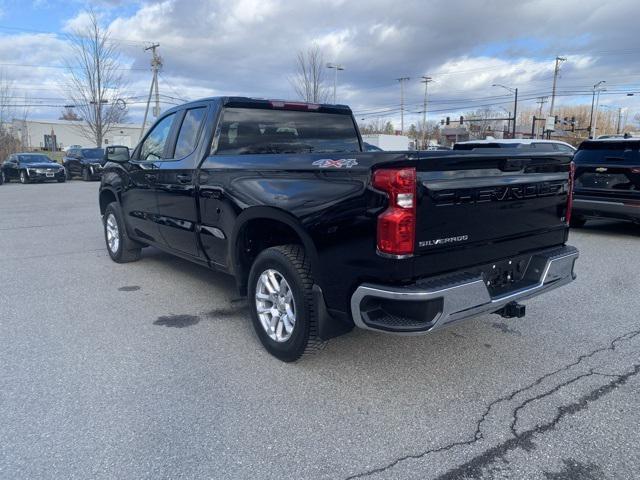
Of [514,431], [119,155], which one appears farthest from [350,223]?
[119,155]

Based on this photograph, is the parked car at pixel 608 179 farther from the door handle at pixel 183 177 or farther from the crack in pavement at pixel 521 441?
the door handle at pixel 183 177

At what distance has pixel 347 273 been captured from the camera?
3184mm

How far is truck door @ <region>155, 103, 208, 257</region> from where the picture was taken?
15.9 feet

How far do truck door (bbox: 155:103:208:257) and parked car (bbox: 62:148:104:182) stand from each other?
24.5m

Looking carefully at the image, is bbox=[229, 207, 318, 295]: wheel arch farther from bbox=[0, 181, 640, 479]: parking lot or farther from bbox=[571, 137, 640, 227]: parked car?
bbox=[571, 137, 640, 227]: parked car

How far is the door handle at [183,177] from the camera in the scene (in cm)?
A: 482

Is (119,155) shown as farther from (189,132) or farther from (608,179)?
(608,179)

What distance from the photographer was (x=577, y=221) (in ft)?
33.2

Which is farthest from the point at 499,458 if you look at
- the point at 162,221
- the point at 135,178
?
the point at 135,178

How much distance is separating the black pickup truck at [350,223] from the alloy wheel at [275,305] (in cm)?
1

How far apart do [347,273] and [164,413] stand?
4.71 ft

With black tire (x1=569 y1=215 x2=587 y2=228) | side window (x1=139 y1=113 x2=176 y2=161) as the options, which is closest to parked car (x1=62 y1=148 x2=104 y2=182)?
side window (x1=139 y1=113 x2=176 y2=161)

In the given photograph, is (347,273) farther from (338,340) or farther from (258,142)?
(258,142)

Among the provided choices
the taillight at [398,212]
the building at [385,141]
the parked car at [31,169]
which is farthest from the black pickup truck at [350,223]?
the building at [385,141]
